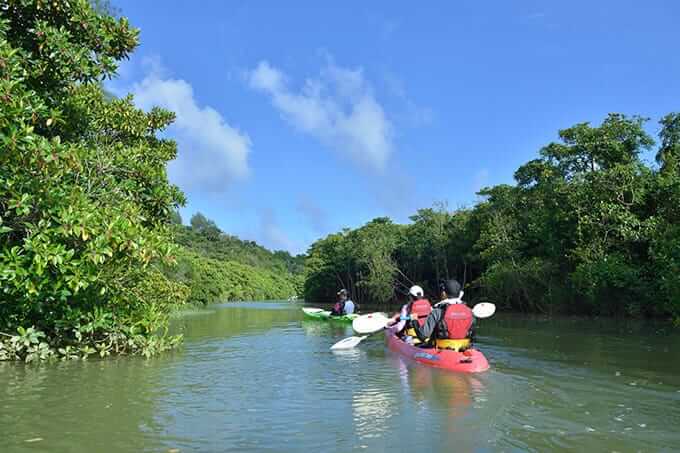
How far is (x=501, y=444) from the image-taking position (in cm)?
519

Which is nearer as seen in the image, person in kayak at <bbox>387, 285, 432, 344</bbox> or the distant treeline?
person in kayak at <bbox>387, 285, 432, 344</bbox>

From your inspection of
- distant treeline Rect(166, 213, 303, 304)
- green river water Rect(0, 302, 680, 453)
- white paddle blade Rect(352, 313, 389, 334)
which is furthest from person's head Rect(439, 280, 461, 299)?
distant treeline Rect(166, 213, 303, 304)

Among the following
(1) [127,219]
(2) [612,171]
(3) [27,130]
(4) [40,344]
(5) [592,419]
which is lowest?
(5) [592,419]

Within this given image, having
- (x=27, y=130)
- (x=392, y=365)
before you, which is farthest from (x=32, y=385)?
(x=392, y=365)

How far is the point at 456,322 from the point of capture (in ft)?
31.2

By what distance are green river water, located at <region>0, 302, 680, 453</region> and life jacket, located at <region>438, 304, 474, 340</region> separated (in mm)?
737

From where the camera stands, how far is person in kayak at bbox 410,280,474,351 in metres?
9.46

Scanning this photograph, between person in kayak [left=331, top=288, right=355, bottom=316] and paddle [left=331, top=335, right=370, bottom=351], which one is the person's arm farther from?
person in kayak [left=331, top=288, right=355, bottom=316]

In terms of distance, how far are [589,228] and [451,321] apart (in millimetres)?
17231

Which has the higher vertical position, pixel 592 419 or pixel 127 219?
pixel 127 219

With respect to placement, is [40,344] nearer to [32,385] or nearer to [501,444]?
[32,385]

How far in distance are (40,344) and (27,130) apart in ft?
14.7

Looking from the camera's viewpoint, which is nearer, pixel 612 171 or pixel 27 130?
pixel 27 130

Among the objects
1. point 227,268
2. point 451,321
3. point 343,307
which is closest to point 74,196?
point 451,321
